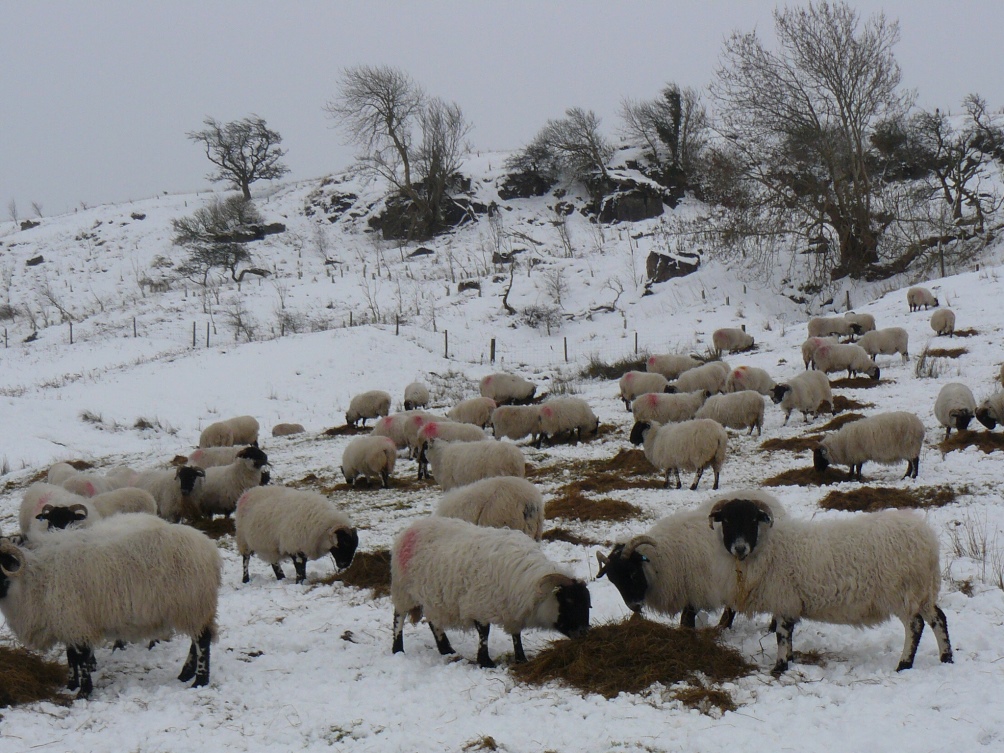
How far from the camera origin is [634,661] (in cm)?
545

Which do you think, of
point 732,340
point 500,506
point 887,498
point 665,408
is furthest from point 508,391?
point 500,506

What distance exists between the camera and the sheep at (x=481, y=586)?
5852mm

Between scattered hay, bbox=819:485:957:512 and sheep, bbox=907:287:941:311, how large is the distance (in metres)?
18.3

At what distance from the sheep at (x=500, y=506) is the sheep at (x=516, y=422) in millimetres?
7872

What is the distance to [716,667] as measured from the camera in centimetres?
530

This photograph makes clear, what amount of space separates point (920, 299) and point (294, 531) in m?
24.4

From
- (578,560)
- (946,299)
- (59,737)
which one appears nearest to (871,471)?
(578,560)

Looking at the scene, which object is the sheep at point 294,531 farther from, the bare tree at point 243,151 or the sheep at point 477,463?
the bare tree at point 243,151

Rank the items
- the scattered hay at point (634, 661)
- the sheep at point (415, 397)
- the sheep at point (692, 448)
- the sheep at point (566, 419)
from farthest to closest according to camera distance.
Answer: the sheep at point (415, 397) → the sheep at point (566, 419) → the sheep at point (692, 448) → the scattered hay at point (634, 661)

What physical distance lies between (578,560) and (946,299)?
2265 cm

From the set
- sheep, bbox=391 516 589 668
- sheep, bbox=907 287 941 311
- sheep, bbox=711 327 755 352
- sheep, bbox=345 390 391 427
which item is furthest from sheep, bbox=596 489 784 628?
sheep, bbox=907 287 941 311

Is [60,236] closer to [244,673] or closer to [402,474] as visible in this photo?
[402,474]

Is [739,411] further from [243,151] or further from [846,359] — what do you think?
[243,151]

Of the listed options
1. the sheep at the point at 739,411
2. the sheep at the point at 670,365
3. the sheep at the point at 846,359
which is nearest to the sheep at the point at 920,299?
the sheep at the point at 846,359
